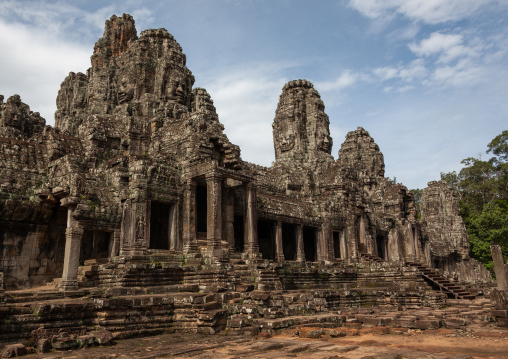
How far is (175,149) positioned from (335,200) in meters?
11.3

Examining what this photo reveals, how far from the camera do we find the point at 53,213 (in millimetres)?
16359

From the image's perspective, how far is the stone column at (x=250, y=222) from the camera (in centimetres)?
1864

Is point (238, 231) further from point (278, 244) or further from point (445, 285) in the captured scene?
point (445, 285)

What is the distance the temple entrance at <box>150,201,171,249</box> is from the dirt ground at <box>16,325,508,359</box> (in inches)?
351

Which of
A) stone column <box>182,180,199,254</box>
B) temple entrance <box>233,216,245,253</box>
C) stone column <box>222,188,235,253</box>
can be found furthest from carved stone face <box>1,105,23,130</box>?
temple entrance <box>233,216,245,253</box>

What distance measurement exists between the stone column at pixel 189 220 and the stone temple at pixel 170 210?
0.04m

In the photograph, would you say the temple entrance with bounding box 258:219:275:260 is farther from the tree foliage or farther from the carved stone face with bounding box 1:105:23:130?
the tree foliage

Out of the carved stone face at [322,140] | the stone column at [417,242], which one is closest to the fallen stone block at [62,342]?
the stone column at [417,242]

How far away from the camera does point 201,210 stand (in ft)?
67.2

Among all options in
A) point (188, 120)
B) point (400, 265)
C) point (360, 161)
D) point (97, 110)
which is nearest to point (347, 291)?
point (400, 265)

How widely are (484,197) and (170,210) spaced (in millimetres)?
46046

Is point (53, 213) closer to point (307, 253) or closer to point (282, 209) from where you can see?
point (282, 209)

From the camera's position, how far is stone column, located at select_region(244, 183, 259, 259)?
1864 cm

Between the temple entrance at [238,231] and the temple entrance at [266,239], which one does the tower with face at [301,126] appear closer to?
the temple entrance at [266,239]
